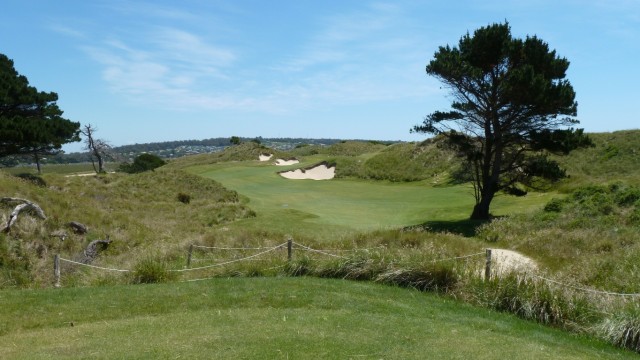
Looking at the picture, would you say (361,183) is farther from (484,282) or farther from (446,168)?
(484,282)

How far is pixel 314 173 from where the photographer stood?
5088 cm

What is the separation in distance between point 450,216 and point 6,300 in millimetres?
21091

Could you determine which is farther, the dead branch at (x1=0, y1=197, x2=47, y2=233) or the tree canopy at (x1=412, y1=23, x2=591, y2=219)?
the tree canopy at (x1=412, y1=23, x2=591, y2=219)

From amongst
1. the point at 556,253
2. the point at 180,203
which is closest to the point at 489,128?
the point at 556,253

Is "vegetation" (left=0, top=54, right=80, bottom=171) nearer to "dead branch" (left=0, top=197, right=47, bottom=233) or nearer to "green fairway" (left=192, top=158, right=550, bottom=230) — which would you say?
"dead branch" (left=0, top=197, right=47, bottom=233)

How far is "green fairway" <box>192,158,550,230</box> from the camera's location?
85.5 ft

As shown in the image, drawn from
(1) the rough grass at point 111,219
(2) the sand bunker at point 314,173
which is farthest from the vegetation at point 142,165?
(1) the rough grass at point 111,219

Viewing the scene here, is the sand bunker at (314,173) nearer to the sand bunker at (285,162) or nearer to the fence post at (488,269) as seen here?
the sand bunker at (285,162)

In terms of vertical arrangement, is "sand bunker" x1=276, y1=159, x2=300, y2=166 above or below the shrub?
above

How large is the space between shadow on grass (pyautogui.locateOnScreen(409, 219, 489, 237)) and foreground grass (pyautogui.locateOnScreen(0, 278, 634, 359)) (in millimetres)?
11550

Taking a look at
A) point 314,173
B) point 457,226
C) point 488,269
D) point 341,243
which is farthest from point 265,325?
point 314,173

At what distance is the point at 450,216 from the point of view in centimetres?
2684

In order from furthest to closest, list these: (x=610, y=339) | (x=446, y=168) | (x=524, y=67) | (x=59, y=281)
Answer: (x=446, y=168)
(x=524, y=67)
(x=59, y=281)
(x=610, y=339)

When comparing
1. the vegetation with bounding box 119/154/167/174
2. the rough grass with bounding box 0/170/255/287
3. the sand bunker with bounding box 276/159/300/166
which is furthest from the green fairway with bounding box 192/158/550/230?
the sand bunker with bounding box 276/159/300/166
